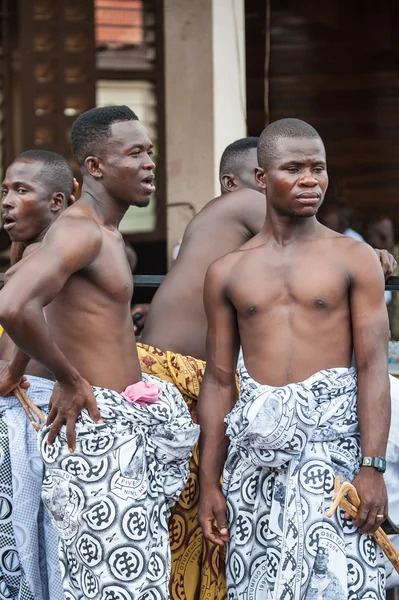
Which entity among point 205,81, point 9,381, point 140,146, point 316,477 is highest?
point 205,81

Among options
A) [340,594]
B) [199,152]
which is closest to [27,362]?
[340,594]

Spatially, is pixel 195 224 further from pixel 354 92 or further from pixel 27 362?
pixel 354 92

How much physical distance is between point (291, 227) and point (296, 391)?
0.60 m

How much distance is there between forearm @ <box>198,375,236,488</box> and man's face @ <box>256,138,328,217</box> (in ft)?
2.26

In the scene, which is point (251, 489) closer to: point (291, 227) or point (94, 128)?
point (291, 227)

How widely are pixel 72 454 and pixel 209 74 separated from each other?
13.3 ft

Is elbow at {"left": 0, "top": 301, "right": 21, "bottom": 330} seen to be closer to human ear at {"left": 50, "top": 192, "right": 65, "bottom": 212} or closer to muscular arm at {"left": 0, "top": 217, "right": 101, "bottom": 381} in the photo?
muscular arm at {"left": 0, "top": 217, "right": 101, "bottom": 381}

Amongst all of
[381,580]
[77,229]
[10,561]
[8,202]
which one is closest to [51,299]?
[77,229]

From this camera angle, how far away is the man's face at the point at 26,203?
15.0 feet

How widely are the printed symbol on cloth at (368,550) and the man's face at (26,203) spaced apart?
1822 mm

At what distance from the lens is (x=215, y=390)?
13.5 feet

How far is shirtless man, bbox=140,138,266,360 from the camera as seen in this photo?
461 centimetres

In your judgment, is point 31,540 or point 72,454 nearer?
point 72,454

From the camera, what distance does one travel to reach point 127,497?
12.3ft
